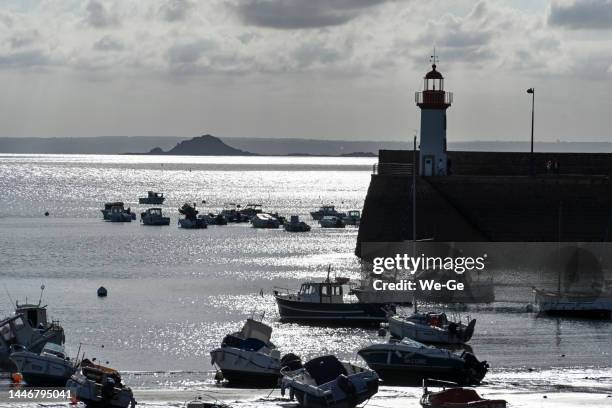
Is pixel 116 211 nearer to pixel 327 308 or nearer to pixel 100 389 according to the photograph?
pixel 327 308

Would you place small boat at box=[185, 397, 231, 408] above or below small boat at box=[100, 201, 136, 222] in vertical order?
below

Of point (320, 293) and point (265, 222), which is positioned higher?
point (265, 222)

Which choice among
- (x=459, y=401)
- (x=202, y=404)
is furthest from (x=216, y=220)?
(x=459, y=401)

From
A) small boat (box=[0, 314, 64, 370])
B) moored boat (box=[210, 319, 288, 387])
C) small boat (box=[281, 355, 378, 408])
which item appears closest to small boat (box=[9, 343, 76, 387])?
small boat (box=[0, 314, 64, 370])

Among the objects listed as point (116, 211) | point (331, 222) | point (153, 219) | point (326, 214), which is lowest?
point (153, 219)

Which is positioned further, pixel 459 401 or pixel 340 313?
pixel 340 313

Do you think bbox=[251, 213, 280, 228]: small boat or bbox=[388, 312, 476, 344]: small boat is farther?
bbox=[251, 213, 280, 228]: small boat

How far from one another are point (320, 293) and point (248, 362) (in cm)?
1490

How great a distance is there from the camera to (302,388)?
31.0 meters

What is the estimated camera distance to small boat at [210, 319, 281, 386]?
3619 centimetres

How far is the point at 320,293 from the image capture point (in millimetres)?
51062

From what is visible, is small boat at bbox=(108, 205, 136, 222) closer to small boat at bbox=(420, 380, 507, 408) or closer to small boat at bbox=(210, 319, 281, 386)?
small boat at bbox=(210, 319, 281, 386)

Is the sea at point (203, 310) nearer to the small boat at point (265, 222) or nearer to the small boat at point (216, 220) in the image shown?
the small boat at point (265, 222)

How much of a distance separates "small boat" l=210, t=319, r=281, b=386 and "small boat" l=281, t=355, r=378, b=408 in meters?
3.97
